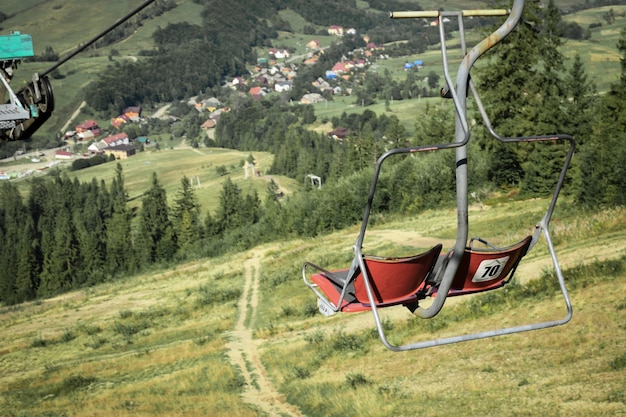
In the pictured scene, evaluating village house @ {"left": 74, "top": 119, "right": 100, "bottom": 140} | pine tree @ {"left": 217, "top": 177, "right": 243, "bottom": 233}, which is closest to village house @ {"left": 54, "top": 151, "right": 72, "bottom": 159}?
village house @ {"left": 74, "top": 119, "right": 100, "bottom": 140}

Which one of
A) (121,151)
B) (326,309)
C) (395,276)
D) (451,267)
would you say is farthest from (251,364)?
(121,151)

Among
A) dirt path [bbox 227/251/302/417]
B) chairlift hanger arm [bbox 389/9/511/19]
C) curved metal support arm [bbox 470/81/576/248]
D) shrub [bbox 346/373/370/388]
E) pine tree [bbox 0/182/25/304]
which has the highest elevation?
chairlift hanger arm [bbox 389/9/511/19]

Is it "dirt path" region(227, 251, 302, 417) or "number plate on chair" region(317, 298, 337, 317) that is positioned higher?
"number plate on chair" region(317, 298, 337, 317)

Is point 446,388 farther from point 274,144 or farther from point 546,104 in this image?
point 274,144

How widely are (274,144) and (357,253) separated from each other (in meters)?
148

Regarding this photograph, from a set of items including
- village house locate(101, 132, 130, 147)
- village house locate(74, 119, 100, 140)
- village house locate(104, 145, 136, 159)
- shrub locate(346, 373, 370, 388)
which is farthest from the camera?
village house locate(74, 119, 100, 140)

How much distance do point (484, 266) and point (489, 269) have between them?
10cm

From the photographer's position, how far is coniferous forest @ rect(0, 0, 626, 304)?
4044cm

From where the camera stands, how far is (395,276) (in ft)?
19.9

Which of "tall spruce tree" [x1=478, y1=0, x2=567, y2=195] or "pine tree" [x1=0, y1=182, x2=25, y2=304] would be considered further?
"pine tree" [x1=0, y1=182, x2=25, y2=304]

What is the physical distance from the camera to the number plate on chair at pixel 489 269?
20.6ft

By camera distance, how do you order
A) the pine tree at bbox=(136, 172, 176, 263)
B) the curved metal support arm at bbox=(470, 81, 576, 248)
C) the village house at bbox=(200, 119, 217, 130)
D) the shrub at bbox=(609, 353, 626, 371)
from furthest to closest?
1. the village house at bbox=(200, 119, 217, 130)
2. the pine tree at bbox=(136, 172, 176, 263)
3. the shrub at bbox=(609, 353, 626, 371)
4. the curved metal support arm at bbox=(470, 81, 576, 248)

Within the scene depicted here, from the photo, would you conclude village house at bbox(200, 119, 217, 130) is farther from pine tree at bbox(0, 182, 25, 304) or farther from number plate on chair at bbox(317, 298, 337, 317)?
number plate on chair at bbox(317, 298, 337, 317)

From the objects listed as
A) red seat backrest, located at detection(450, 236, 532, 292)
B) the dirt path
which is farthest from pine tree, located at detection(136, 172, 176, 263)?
red seat backrest, located at detection(450, 236, 532, 292)
